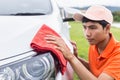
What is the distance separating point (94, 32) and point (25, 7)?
684mm

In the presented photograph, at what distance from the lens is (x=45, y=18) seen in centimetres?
315

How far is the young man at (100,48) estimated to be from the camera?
310cm

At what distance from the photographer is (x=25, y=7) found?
3.51 meters

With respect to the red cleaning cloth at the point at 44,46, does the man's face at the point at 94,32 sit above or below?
below

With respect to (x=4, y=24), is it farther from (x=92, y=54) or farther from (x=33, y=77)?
(x=92, y=54)

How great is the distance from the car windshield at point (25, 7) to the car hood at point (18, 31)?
209mm

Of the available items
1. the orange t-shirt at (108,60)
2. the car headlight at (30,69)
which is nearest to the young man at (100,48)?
the orange t-shirt at (108,60)

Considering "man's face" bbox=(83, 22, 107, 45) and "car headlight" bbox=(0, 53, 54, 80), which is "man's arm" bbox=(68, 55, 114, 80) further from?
"car headlight" bbox=(0, 53, 54, 80)

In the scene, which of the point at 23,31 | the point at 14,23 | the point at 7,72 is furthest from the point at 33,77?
the point at 14,23

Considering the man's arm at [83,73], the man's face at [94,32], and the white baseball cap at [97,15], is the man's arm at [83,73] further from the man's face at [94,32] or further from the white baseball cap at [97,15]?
the white baseball cap at [97,15]

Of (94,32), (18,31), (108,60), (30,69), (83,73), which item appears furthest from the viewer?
(108,60)

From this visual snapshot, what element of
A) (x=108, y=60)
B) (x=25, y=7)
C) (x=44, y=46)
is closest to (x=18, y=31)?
(x=44, y=46)

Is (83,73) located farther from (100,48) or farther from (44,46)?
(44,46)

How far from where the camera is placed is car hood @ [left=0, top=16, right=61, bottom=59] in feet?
8.29
